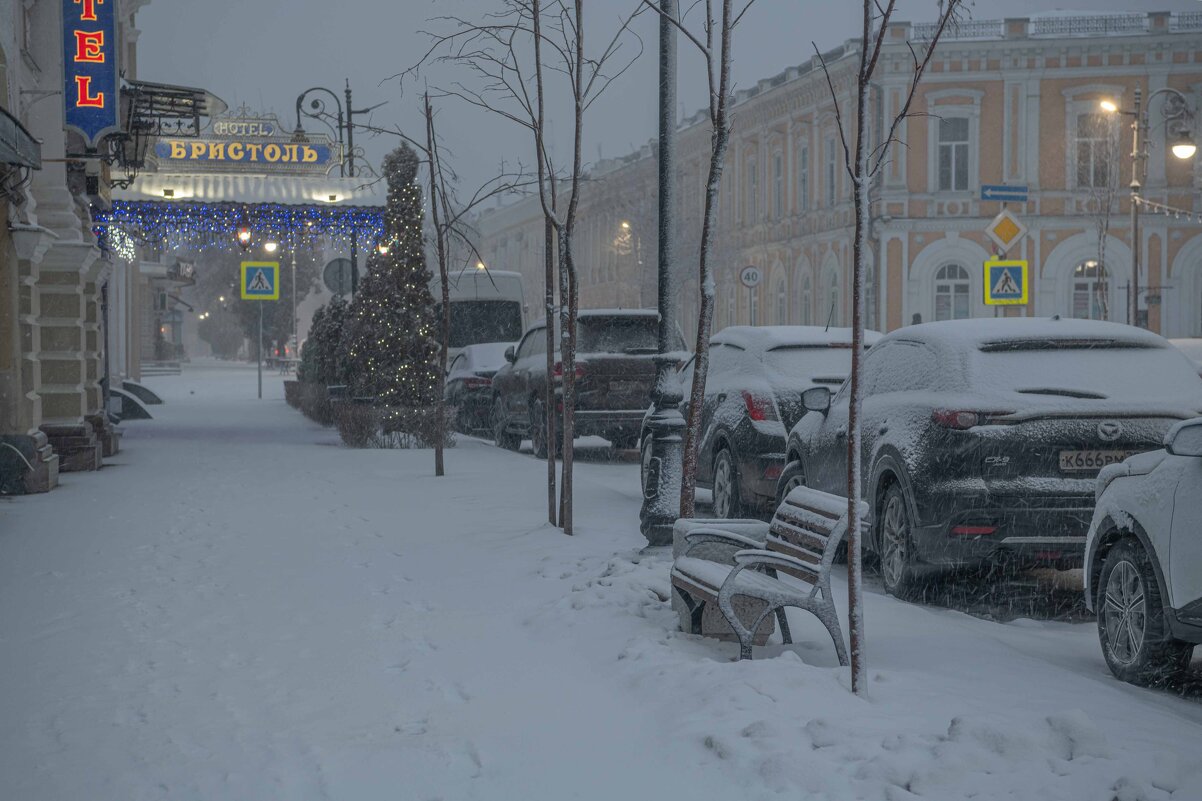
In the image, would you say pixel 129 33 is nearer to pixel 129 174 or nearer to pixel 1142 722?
pixel 129 174

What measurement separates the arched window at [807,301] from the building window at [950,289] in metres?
6.15

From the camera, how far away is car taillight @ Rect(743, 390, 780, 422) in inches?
471

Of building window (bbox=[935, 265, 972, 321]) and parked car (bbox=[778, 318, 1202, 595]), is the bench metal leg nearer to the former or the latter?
parked car (bbox=[778, 318, 1202, 595])

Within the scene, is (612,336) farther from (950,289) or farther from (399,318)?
(950,289)

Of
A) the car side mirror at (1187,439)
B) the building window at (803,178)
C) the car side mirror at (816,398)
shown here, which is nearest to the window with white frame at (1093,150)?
the building window at (803,178)

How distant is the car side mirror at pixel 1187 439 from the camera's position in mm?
6117

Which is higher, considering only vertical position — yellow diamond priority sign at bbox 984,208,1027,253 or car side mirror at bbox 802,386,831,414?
yellow diamond priority sign at bbox 984,208,1027,253

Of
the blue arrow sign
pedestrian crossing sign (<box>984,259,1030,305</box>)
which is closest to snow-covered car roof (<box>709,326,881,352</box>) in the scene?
the blue arrow sign

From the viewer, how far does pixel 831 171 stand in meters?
50.9

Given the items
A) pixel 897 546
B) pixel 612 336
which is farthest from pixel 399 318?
pixel 897 546

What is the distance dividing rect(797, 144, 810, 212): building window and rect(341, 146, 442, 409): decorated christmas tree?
3274cm

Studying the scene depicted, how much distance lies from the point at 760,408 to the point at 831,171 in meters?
40.2

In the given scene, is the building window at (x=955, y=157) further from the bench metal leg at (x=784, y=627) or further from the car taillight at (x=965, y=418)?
the bench metal leg at (x=784, y=627)

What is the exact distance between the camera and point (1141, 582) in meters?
6.62
